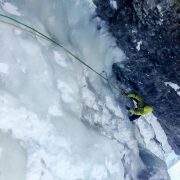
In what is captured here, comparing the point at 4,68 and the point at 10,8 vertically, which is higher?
the point at 10,8

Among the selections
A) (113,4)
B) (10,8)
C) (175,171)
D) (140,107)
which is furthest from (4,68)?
(175,171)

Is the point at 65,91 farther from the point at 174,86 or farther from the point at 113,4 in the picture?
the point at 174,86

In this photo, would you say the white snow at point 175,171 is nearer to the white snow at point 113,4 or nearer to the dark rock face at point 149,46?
the dark rock face at point 149,46

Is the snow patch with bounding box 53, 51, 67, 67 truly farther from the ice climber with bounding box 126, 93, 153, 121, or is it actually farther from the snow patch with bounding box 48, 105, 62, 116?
the ice climber with bounding box 126, 93, 153, 121

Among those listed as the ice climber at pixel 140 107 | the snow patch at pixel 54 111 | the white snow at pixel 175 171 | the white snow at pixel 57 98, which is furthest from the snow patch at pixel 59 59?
the white snow at pixel 175 171

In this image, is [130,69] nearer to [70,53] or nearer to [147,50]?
[147,50]

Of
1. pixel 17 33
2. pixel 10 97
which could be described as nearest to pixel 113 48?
pixel 17 33

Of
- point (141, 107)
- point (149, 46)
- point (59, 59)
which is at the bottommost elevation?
point (141, 107)
